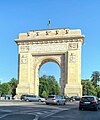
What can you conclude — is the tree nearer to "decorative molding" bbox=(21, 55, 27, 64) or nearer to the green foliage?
the green foliage

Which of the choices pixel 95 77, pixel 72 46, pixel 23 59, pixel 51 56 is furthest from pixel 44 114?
pixel 95 77

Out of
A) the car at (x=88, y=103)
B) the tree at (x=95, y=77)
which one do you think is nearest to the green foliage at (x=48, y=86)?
the tree at (x=95, y=77)

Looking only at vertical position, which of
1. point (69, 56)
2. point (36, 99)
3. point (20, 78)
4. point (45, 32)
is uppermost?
point (45, 32)

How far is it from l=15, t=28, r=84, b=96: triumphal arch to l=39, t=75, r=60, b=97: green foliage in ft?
152

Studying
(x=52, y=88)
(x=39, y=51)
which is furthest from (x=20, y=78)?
(x=52, y=88)

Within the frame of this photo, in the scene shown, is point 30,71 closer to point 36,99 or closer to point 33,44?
point 33,44

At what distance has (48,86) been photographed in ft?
430

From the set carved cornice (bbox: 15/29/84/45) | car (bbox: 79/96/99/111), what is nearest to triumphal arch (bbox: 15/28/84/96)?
carved cornice (bbox: 15/29/84/45)

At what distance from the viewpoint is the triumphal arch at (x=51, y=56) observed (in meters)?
70.1

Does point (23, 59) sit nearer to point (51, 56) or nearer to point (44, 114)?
point (51, 56)

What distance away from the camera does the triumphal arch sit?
230 feet

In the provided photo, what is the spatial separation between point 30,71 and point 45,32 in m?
8.99

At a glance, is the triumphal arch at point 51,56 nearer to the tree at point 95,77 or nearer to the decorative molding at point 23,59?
the decorative molding at point 23,59

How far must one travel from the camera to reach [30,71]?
7312 cm
